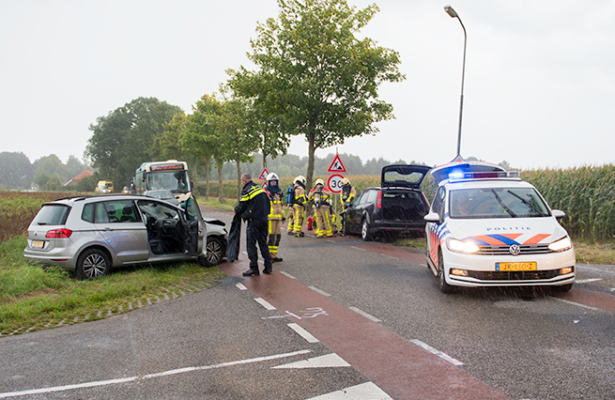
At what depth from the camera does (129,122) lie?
8062 cm

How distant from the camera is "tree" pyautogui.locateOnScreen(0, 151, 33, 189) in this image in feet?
528

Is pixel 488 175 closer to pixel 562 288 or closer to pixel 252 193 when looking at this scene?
pixel 562 288

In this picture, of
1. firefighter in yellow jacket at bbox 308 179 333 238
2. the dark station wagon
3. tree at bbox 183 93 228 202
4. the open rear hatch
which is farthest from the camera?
tree at bbox 183 93 228 202

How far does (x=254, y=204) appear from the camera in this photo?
900 centimetres

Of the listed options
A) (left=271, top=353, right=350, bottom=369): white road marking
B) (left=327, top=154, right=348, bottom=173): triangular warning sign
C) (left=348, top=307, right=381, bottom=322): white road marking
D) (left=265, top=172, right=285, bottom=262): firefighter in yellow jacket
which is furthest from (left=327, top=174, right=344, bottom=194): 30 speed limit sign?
(left=271, top=353, right=350, bottom=369): white road marking

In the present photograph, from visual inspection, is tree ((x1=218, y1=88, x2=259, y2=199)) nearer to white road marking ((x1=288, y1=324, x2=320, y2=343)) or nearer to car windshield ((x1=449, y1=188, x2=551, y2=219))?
car windshield ((x1=449, y1=188, x2=551, y2=219))

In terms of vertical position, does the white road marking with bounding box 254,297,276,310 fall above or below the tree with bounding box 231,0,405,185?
below

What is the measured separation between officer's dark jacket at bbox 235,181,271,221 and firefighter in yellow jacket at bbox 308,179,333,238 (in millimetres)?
5620

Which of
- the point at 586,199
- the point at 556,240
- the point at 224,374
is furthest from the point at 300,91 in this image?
the point at 224,374

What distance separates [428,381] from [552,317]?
8.81ft

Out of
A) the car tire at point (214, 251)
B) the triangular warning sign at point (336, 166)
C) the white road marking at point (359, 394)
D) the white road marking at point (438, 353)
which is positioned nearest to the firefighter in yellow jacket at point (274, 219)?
the car tire at point (214, 251)

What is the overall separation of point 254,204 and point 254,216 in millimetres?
231

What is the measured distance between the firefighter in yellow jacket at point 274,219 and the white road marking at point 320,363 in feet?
17.4

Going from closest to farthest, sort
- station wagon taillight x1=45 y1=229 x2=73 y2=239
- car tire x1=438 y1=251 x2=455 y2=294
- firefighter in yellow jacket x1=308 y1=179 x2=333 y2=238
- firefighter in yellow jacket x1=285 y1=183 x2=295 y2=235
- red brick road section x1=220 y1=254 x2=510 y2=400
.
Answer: red brick road section x1=220 y1=254 x2=510 y2=400
car tire x1=438 y1=251 x2=455 y2=294
station wagon taillight x1=45 y1=229 x2=73 y2=239
firefighter in yellow jacket x1=285 y1=183 x2=295 y2=235
firefighter in yellow jacket x1=308 y1=179 x2=333 y2=238
